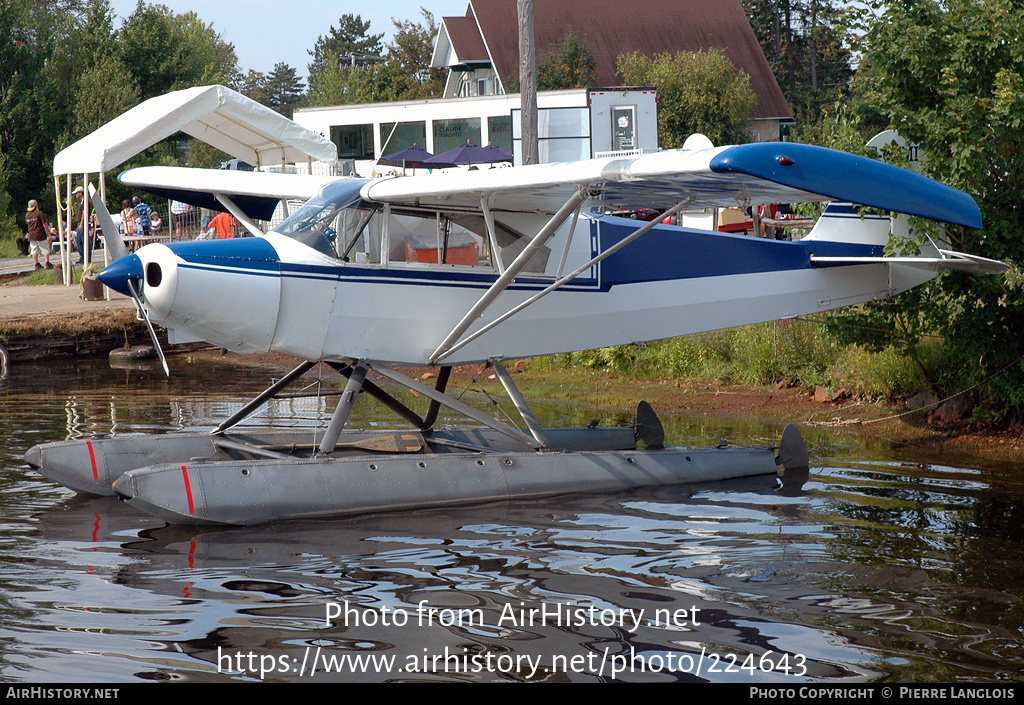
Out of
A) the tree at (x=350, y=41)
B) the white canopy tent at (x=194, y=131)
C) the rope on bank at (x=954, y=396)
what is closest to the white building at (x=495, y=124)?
the white canopy tent at (x=194, y=131)

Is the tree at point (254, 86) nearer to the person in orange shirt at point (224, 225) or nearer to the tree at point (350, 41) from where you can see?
the tree at point (350, 41)

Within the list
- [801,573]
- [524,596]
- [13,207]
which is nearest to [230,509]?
[524,596]

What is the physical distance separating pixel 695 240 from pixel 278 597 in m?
5.27

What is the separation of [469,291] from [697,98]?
90.7 ft

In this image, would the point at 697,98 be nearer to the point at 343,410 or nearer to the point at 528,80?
the point at 528,80

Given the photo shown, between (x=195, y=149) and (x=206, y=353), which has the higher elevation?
(x=195, y=149)

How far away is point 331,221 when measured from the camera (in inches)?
299

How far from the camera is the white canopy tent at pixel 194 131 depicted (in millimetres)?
17219

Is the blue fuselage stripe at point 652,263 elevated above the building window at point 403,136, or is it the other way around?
the building window at point 403,136

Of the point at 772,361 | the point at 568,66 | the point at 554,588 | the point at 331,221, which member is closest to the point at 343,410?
the point at 331,221

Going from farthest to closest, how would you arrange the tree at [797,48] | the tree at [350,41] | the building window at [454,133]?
the tree at [350,41], the tree at [797,48], the building window at [454,133]

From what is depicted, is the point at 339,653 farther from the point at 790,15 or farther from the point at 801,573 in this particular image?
the point at 790,15

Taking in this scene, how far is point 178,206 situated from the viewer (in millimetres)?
24297

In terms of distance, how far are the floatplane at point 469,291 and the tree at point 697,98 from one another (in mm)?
25393
